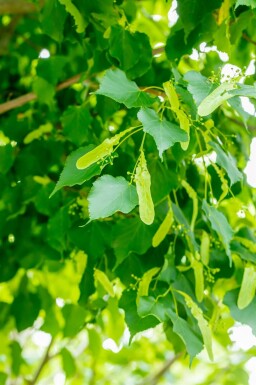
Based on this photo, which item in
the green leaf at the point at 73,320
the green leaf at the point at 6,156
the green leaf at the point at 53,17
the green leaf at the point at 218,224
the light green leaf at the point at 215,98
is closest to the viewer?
the light green leaf at the point at 215,98

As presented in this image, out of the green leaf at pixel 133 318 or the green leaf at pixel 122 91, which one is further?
the green leaf at pixel 133 318

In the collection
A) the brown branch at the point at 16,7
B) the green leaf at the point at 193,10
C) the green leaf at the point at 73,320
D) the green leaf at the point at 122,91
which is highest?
the green leaf at the point at 122,91

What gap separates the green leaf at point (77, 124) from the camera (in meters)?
1.35

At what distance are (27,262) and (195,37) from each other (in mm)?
684

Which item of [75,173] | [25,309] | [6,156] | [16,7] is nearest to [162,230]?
[75,173]

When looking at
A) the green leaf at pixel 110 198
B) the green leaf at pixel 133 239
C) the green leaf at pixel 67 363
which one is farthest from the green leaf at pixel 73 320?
the green leaf at pixel 110 198

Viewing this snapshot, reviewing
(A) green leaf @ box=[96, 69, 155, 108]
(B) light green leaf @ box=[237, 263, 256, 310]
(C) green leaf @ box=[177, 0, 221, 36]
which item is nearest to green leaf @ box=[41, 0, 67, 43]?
(C) green leaf @ box=[177, 0, 221, 36]

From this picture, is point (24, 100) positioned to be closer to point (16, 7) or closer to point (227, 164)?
point (16, 7)

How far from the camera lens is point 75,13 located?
1213 millimetres

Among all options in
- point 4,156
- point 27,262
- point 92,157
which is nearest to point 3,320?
point 27,262

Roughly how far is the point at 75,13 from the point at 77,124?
0.25 meters

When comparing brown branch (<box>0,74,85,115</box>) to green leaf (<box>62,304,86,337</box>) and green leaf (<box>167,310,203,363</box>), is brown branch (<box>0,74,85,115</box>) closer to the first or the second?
green leaf (<box>62,304,86,337</box>)

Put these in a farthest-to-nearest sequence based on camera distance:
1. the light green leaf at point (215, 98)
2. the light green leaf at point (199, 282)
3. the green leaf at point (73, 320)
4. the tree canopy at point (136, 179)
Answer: the green leaf at point (73, 320), the light green leaf at point (199, 282), the tree canopy at point (136, 179), the light green leaf at point (215, 98)

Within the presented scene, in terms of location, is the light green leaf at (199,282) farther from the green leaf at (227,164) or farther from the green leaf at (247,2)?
the green leaf at (247,2)
